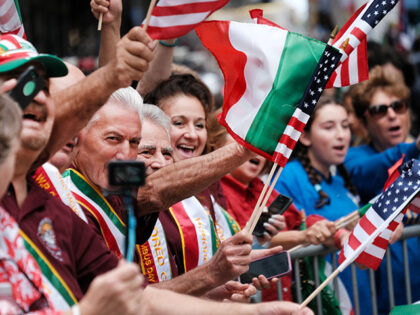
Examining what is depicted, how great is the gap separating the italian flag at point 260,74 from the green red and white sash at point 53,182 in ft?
3.11

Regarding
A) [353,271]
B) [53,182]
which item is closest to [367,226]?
[353,271]

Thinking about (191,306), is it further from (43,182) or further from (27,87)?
(27,87)

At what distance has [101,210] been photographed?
3416 mm

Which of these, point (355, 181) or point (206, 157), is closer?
point (206, 157)

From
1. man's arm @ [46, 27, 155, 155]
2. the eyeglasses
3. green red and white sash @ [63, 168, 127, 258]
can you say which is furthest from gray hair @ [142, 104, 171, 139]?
the eyeglasses

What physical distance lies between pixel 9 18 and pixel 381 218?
7.54 feet

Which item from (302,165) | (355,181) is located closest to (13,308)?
(302,165)

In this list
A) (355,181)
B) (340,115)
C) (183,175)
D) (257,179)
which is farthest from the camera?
(355,181)

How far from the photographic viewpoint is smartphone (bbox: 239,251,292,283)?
3.83 metres

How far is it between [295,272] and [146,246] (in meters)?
1.43

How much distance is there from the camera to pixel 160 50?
471cm

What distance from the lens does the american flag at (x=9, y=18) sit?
4059mm

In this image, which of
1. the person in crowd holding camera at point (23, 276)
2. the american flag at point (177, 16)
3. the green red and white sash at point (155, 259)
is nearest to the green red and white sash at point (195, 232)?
the green red and white sash at point (155, 259)

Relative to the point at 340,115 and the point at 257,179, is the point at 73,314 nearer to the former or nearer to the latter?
the point at 257,179
